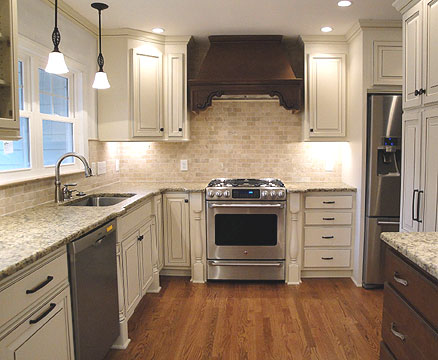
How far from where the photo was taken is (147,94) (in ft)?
12.3

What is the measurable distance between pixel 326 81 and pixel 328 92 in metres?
0.11

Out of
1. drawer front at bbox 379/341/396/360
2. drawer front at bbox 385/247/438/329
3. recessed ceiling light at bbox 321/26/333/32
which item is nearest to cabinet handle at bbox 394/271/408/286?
drawer front at bbox 385/247/438/329

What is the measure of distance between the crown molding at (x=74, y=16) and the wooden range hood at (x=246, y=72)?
102 centimetres

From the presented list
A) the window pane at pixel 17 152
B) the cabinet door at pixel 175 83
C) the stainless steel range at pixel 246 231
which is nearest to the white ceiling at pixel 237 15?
the cabinet door at pixel 175 83

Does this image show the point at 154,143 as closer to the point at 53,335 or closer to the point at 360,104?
the point at 360,104

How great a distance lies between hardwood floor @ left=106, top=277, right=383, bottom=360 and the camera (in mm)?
2460

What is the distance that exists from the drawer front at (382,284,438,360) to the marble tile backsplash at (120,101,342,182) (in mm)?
2513

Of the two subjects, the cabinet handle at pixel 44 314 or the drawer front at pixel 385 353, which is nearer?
the cabinet handle at pixel 44 314

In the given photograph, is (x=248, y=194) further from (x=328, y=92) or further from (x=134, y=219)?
(x=328, y=92)

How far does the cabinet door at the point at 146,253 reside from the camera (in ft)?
9.91

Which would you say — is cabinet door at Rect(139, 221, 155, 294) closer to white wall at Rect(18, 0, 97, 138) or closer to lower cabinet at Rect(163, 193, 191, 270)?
lower cabinet at Rect(163, 193, 191, 270)

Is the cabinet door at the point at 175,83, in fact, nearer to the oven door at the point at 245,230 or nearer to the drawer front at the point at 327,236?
the oven door at the point at 245,230

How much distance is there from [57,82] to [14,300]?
222 centimetres

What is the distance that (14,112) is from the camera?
1895 millimetres
